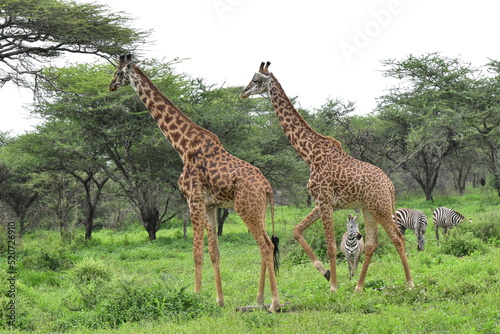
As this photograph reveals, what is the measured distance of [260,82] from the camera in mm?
8578

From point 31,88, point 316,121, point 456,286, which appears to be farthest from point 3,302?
point 316,121

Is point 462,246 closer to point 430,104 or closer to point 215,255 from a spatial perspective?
point 215,255

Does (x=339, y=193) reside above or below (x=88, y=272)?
above

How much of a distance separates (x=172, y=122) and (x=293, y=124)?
189 cm

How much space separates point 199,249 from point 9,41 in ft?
33.6

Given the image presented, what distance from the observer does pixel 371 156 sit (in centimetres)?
3244

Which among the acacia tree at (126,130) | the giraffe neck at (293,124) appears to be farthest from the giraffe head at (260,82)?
the acacia tree at (126,130)

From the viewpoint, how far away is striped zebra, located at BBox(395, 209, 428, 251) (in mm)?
13469

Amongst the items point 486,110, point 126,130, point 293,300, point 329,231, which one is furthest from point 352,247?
point 486,110

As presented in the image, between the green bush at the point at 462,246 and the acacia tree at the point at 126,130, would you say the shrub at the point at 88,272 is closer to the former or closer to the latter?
the green bush at the point at 462,246

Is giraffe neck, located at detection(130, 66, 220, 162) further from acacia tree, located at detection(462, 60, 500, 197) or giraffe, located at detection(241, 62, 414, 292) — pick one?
acacia tree, located at detection(462, 60, 500, 197)

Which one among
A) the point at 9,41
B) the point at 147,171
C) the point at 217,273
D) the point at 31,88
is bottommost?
the point at 217,273

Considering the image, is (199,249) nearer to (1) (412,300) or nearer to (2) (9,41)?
(1) (412,300)

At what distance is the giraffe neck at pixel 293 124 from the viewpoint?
8.39 meters
